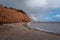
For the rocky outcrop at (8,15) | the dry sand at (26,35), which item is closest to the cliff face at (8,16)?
the rocky outcrop at (8,15)

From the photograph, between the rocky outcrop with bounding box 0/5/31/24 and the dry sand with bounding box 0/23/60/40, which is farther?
the rocky outcrop with bounding box 0/5/31/24

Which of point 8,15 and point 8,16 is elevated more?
point 8,15

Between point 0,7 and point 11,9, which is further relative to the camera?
point 11,9

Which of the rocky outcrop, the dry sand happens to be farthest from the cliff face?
the dry sand

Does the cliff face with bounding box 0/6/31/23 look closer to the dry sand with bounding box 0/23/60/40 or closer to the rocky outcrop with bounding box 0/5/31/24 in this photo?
the rocky outcrop with bounding box 0/5/31/24

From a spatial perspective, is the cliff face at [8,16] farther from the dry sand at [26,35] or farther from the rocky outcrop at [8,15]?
the dry sand at [26,35]

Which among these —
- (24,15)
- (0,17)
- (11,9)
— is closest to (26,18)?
(24,15)

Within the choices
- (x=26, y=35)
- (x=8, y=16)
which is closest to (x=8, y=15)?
(x=8, y=16)

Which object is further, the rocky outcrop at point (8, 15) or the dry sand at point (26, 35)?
the rocky outcrop at point (8, 15)

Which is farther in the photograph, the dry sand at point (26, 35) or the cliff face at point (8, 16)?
the cliff face at point (8, 16)

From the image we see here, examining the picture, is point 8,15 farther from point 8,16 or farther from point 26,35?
point 26,35

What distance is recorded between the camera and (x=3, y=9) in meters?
24.9

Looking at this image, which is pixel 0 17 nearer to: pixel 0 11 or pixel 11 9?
pixel 0 11

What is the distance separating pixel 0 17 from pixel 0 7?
355cm
